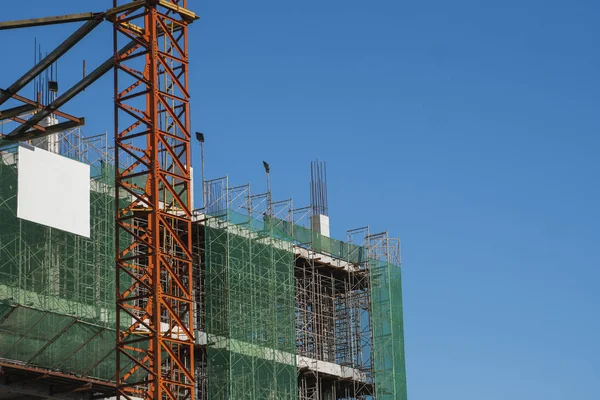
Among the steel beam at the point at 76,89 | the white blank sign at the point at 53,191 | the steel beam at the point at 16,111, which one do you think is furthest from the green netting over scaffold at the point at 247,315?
the steel beam at the point at 16,111

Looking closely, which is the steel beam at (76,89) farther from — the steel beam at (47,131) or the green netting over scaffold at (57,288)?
the green netting over scaffold at (57,288)

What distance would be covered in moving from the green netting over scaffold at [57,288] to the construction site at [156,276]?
0.06 m

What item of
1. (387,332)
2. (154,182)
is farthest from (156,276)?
(387,332)

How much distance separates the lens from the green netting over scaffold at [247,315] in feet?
199

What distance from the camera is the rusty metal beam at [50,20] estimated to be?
46.8 meters

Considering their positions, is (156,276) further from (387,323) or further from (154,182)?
(387,323)

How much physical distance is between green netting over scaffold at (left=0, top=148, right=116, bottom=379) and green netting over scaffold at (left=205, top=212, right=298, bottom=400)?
7218 mm

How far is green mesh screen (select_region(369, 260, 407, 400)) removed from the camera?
6900 cm

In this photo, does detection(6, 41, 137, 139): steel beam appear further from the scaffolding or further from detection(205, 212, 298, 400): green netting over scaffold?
the scaffolding

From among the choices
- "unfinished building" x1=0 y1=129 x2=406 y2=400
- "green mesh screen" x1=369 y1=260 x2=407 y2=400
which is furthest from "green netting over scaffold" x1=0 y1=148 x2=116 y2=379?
"green mesh screen" x1=369 y1=260 x2=407 y2=400

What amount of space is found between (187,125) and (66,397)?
500 inches

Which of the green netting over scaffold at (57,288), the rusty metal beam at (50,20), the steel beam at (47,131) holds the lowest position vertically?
the green netting over scaffold at (57,288)

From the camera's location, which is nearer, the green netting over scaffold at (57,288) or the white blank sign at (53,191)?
the green netting over scaffold at (57,288)

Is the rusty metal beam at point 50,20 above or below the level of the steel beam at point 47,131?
above
